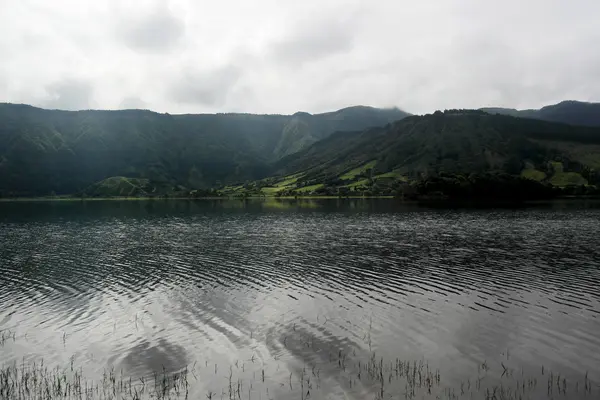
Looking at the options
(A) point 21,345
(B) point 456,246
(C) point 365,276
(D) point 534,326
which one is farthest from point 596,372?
(B) point 456,246

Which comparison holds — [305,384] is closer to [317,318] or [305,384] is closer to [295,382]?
[295,382]

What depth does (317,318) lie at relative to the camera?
3662 cm

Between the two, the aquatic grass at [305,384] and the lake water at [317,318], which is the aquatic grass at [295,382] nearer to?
the aquatic grass at [305,384]

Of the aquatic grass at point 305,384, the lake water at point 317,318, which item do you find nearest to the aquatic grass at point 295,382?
the aquatic grass at point 305,384

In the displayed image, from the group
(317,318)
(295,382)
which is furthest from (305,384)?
(317,318)

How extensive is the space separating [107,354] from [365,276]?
31.6m

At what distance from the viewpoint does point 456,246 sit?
251 feet

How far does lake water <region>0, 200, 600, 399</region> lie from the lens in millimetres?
25266

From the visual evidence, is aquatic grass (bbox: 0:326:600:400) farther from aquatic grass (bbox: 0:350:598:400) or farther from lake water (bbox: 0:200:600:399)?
lake water (bbox: 0:200:600:399)

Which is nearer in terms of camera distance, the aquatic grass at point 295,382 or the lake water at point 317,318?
the aquatic grass at point 295,382

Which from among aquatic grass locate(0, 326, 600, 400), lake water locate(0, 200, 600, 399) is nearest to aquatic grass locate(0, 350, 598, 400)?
aquatic grass locate(0, 326, 600, 400)

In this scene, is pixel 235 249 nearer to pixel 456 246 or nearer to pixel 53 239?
pixel 456 246

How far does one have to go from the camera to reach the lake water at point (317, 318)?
25266mm

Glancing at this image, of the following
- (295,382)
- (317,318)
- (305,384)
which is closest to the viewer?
(305,384)
